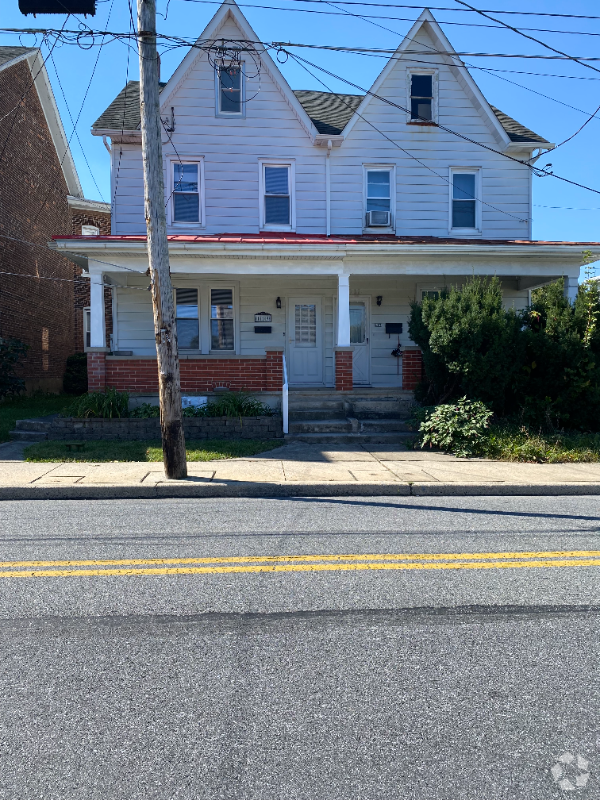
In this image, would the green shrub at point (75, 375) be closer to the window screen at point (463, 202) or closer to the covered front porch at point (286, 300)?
the covered front porch at point (286, 300)

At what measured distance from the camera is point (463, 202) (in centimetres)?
1652

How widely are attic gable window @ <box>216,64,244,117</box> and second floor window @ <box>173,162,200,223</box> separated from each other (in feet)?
5.53

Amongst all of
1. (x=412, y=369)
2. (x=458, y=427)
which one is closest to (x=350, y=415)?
(x=412, y=369)

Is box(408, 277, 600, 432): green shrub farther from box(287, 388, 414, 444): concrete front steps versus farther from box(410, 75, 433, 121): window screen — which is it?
box(410, 75, 433, 121): window screen

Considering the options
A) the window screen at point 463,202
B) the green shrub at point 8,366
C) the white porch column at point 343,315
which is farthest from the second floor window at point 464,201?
the green shrub at point 8,366

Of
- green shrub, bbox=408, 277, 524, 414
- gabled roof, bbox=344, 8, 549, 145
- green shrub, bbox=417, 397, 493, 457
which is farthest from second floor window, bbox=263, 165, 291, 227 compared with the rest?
green shrub, bbox=417, 397, 493, 457

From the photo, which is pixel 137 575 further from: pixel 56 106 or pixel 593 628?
pixel 56 106

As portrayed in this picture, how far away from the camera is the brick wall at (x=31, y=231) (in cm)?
1798

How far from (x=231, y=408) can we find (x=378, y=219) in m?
7.51

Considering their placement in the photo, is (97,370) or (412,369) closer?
(97,370)

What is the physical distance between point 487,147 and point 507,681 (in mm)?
16123

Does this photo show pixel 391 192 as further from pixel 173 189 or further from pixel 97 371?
pixel 97 371

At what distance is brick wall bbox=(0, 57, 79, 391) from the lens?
1798 cm

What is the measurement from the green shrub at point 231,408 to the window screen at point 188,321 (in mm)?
4136
